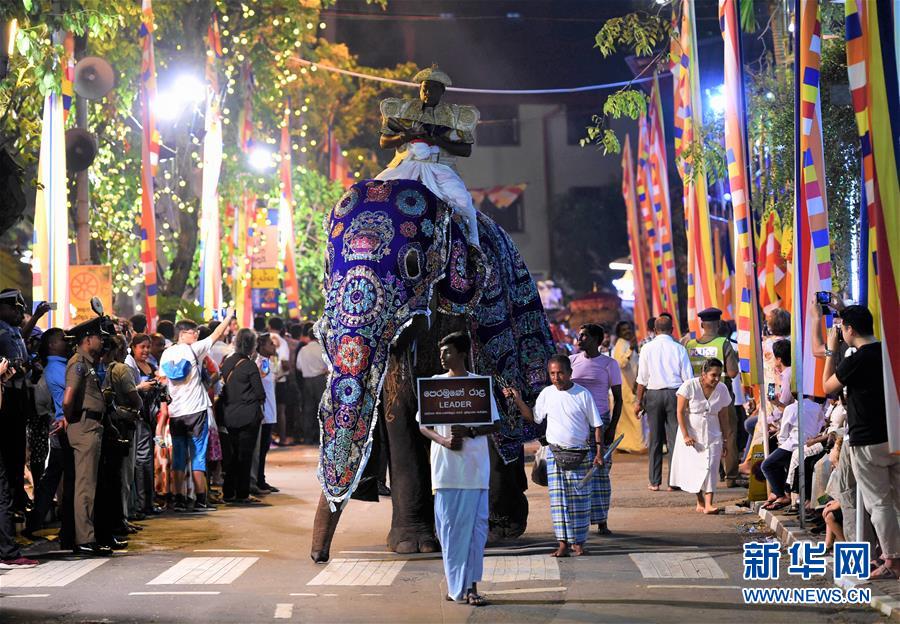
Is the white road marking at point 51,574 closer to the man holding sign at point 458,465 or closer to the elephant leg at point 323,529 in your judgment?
the elephant leg at point 323,529

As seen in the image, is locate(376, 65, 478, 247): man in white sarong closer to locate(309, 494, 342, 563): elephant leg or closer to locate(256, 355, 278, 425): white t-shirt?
locate(309, 494, 342, 563): elephant leg

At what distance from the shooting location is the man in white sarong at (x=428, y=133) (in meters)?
12.9

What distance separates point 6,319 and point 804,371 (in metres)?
6.37

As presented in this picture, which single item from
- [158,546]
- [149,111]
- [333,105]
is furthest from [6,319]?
[333,105]

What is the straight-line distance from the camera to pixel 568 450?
12.6 m

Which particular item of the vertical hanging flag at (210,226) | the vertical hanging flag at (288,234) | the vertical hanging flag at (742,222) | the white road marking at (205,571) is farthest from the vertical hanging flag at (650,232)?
the white road marking at (205,571)

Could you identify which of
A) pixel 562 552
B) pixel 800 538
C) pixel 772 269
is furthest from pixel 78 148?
pixel 800 538

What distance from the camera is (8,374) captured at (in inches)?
463

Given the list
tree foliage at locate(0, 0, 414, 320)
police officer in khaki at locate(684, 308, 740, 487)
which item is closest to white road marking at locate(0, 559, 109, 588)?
police officer in khaki at locate(684, 308, 740, 487)

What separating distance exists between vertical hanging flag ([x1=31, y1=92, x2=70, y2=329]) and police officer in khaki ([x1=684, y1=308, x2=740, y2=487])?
22.6 ft

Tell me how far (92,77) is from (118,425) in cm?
679

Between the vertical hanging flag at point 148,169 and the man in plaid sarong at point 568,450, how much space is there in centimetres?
744

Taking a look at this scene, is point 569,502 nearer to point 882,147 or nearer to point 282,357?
point 882,147

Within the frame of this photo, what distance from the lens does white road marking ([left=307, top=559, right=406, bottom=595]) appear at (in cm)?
1120
